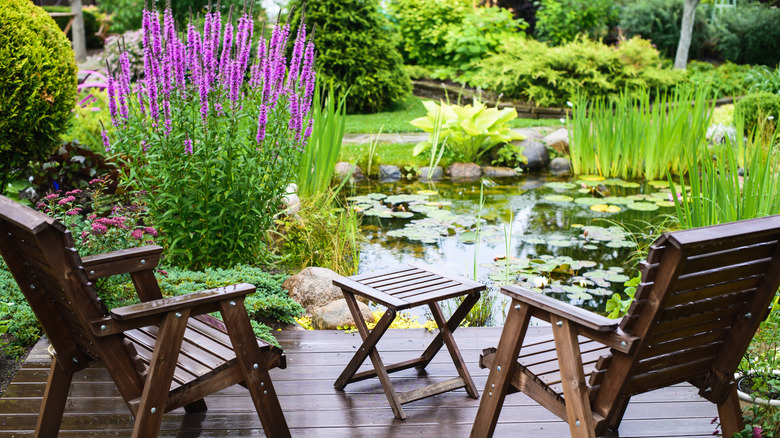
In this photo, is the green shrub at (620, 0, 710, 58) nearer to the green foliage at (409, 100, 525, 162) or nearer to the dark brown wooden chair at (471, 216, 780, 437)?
the green foliage at (409, 100, 525, 162)

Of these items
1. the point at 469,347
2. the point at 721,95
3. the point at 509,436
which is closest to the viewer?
the point at 509,436

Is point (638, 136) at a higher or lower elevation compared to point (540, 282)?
higher

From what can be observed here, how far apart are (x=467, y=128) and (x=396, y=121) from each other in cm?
286

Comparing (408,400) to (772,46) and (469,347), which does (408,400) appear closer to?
(469,347)

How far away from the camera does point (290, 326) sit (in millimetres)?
3748

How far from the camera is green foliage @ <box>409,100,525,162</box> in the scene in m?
8.34

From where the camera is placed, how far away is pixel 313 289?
4.13m

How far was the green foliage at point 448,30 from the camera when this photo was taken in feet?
45.8

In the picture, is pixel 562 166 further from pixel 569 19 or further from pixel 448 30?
pixel 569 19

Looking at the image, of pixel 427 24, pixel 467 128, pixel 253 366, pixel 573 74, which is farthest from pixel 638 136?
pixel 427 24

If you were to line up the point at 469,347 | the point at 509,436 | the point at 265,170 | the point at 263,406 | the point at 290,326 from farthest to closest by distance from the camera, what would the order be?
the point at 265,170 → the point at 290,326 → the point at 469,347 → the point at 509,436 → the point at 263,406

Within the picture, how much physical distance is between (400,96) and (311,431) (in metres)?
10.4

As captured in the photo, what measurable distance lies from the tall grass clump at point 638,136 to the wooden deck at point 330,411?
451 centimetres

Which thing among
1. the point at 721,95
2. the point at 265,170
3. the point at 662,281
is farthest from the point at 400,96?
the point at 662,281
